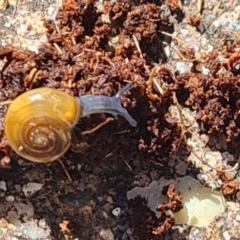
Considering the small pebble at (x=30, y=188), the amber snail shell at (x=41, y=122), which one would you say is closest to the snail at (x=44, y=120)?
the amber snail shell at (x=41, y=122)

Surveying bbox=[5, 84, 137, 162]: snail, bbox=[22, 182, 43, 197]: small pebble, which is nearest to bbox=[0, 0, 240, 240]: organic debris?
bbox=[22, 182, 43, 197]: small pebble

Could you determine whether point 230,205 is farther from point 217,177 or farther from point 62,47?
point 62,47

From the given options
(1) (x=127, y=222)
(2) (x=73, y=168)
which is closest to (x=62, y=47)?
(2) (x=73, y=168)

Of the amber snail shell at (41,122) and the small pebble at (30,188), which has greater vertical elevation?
the amber snail shell at (41,122)

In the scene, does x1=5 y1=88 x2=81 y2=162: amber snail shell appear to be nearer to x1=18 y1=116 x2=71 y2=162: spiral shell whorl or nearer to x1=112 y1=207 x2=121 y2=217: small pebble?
x1=18 y1=116 x2=71 y2=162: spiral shell whorl

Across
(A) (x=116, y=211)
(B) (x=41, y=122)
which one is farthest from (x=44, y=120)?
A: (A) (x=116, y=211)

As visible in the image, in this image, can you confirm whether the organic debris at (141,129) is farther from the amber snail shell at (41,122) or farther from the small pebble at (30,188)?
the amber snail shell at (41,122)

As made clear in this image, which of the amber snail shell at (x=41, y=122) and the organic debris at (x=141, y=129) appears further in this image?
the organic debris at (x=141, y=129)
